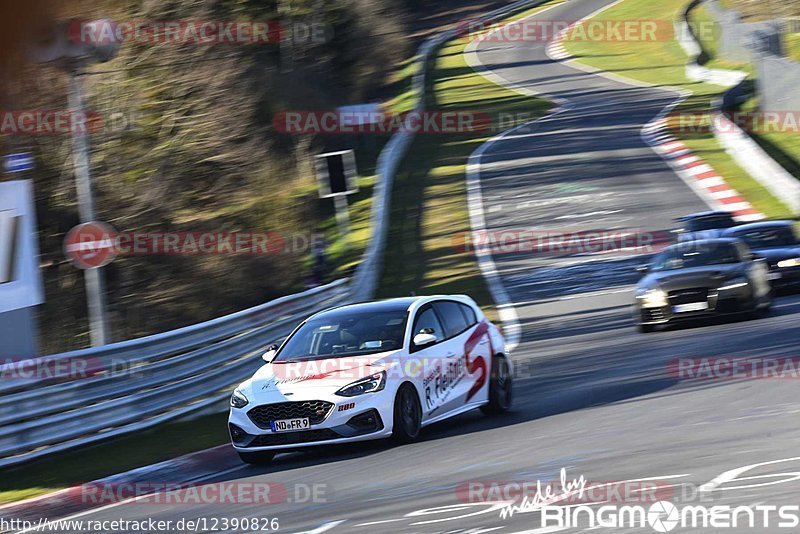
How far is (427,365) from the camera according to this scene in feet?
35.2

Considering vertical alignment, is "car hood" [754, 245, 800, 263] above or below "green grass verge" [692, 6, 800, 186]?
below

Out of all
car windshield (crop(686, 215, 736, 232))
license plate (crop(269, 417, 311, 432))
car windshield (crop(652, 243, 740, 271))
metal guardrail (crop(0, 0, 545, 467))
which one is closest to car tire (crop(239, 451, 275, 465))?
license plate (crop(269, 417, 311, 432))

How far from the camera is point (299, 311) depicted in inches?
707

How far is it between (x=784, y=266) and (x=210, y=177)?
10.9 metres

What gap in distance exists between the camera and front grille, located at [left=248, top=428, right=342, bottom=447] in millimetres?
9914

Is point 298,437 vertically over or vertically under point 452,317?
under

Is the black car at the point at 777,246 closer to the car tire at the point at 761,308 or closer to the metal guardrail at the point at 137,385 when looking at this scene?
the car tire at the point at 761,308

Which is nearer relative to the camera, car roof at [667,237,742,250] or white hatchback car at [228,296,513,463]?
white hatchback car at [228,296,513,463]

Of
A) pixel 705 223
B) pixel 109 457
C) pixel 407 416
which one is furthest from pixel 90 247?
pixel 705 223

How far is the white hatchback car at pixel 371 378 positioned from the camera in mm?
9945

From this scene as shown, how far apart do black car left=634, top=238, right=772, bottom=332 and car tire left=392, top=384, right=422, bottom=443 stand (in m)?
7.31

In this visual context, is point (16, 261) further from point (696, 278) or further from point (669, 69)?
point (669, 69)

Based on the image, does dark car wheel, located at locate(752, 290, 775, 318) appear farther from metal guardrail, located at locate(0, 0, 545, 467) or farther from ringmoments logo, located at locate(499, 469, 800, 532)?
ringmoments logo, located at locate(499, 469, 800, 532)

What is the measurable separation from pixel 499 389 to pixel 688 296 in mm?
5822
